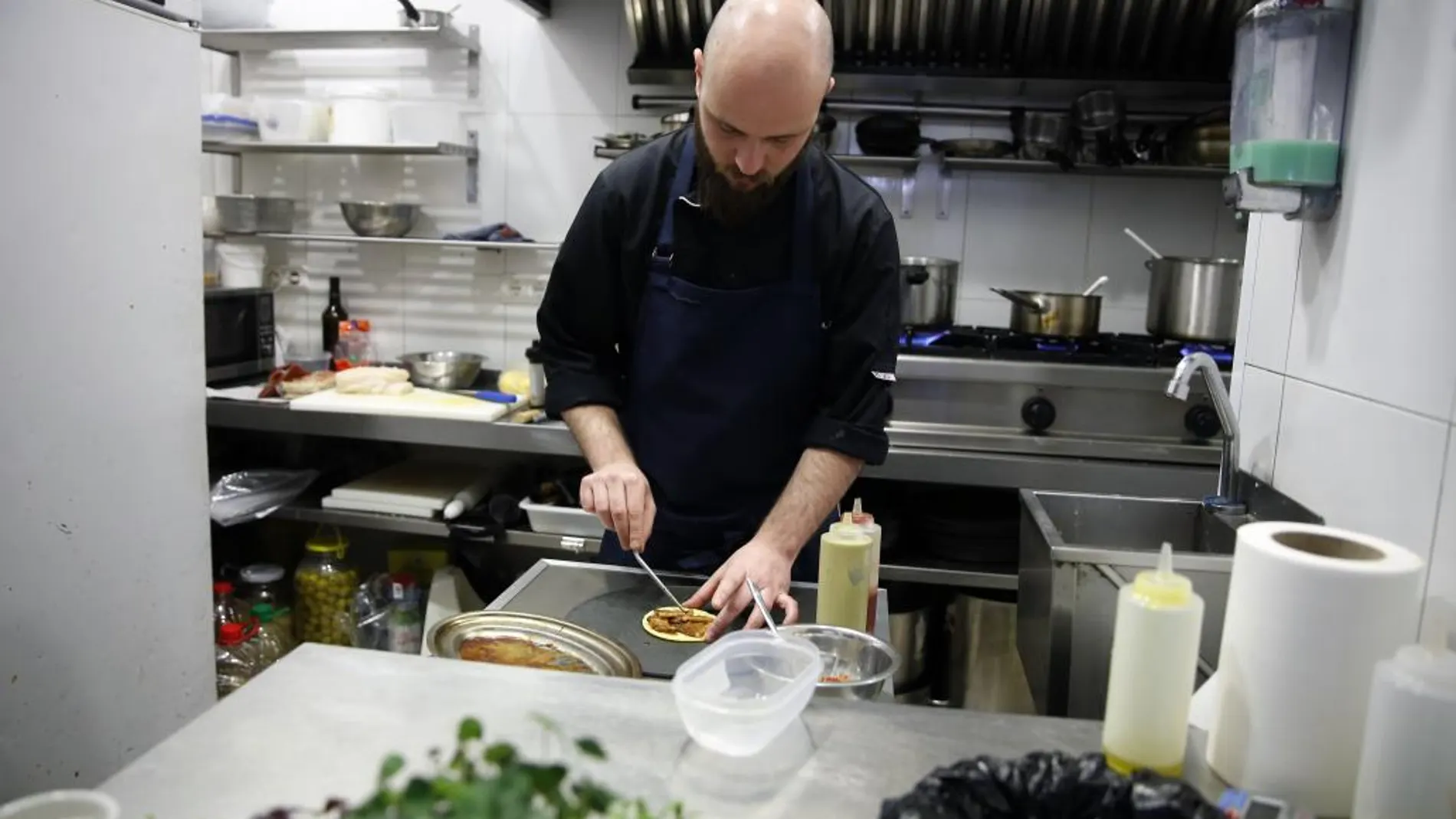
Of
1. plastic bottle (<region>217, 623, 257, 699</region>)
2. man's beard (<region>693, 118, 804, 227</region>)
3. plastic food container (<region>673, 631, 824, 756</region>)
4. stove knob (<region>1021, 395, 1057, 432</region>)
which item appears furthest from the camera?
plastic bottle (<region>217, 623, 257, 699</region>)

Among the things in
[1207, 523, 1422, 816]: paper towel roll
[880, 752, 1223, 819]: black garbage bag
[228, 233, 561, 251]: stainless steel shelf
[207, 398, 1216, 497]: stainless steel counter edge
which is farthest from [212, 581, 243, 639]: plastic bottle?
[1207, 523, 1422, 816]: paper towel roll

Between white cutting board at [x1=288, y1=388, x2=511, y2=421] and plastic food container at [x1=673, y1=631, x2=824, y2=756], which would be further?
white cutting board at [x1=288, y1=388, x2=511, y2=421]

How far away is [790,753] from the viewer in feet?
2.83

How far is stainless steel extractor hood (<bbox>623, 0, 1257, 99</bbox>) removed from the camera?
2.86 meters

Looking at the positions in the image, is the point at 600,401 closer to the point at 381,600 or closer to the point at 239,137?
the point at 381,600

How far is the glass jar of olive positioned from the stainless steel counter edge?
487 mm

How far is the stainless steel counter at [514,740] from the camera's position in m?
0.78

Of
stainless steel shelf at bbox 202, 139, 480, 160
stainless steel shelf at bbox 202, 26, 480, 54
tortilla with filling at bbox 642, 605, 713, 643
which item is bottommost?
tortilla with filling at bbox 642, 605, 713, 643

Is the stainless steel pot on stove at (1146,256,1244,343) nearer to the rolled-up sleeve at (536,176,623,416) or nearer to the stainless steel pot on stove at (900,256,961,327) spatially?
the stainless steel pot on stove at (900,256,961,327)

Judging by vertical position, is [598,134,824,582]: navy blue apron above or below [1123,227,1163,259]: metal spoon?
below

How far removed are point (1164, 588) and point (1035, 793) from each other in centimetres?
19

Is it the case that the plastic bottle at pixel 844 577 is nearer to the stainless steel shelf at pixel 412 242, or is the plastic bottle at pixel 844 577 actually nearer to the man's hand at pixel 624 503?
the man's hand at pixel 624 503

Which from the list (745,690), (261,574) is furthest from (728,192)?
(261,574)

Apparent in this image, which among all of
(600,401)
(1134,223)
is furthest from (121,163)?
(1134,223)
